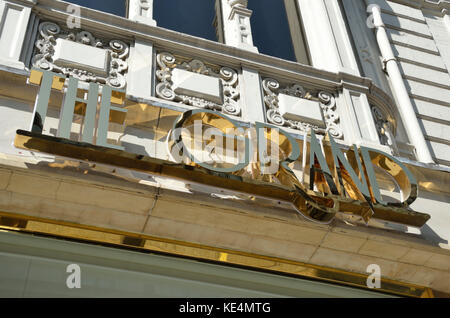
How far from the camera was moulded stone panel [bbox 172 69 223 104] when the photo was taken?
27.7 ft

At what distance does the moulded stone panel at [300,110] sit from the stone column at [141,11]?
2.45 metres

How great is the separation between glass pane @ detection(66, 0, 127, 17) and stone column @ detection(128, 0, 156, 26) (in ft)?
1.98

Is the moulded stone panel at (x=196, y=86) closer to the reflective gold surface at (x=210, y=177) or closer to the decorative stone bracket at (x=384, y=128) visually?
the reflective gold surface at (x=210, y=177)

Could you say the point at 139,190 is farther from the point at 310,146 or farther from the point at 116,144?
the point at 310,146

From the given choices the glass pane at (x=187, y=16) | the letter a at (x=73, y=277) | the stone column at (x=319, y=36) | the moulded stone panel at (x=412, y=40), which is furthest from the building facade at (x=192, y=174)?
the moulded stone panel at (x=412, y=40)

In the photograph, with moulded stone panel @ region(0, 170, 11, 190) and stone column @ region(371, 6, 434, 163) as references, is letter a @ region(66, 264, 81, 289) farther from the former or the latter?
stone column @ region(371, 6, 434, 163)

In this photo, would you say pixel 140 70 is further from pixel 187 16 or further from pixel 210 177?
pixel 187 16

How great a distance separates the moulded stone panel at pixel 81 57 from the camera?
7961 mm

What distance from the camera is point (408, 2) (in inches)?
526

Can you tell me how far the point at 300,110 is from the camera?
9039 millimetres

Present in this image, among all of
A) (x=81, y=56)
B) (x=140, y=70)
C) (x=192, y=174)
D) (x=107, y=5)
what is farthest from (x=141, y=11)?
(x=192, y=174)

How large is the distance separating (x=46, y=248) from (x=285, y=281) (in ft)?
9.79

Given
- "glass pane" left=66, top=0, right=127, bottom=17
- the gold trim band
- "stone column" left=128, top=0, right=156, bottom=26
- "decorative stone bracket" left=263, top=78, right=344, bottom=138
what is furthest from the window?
the gold trim band
